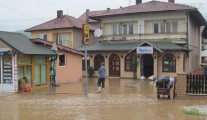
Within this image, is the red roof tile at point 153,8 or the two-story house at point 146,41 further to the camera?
the red roof tile at point 153,8

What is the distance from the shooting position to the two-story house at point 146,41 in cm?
3238

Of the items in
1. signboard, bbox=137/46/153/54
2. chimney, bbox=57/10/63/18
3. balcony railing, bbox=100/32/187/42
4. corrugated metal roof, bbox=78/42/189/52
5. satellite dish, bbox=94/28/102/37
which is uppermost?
chimney, bbox=57/10/63/18

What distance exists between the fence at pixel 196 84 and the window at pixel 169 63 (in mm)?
16185

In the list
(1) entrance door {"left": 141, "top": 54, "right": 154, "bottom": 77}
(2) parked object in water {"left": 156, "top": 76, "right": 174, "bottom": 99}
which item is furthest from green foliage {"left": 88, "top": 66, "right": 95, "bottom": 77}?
(2) parked object in water {"left": 156, "top": 76, "right": 174, "bottom": 99}

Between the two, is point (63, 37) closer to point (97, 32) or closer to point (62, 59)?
point (97, 32)

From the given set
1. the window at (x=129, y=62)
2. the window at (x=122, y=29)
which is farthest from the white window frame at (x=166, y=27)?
the window at (x=129, y=62)

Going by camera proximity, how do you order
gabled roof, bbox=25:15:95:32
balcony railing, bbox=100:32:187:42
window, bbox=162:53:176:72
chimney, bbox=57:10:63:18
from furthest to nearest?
chimney, bbox=57:10:63:18
gabled roof, bbox=25:15:95:32
balcony railing, bbox=100:32:187:42
window, bbox=162:53:176:72

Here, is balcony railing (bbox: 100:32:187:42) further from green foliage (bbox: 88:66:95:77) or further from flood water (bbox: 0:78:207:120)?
flood water (bbox: 0:78:207:120)

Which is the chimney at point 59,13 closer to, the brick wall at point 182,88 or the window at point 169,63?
the window at point 169,63

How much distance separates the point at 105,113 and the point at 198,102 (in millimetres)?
4779

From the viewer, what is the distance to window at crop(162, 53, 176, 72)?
32.4 meters

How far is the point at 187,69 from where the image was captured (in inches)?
1384

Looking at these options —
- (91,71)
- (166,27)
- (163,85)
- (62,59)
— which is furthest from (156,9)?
(163,85)

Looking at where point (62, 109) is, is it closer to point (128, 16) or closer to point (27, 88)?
point (27, 88)
